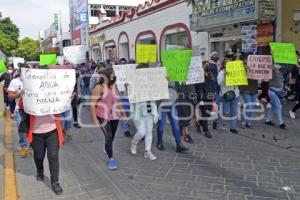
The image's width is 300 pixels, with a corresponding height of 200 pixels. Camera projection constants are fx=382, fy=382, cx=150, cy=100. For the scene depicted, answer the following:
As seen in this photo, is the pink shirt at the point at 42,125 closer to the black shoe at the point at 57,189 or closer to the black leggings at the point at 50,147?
the black leggings at the point at 50,147

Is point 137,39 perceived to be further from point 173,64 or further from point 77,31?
point 77,31

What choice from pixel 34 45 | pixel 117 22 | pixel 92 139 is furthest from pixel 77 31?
pixel 34 45

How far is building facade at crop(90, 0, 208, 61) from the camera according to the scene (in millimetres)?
16984

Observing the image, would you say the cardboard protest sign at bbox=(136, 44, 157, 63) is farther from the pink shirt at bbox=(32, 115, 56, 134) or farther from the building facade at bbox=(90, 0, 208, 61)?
the pink shirt at bbox=(32, 115, 56, 134)

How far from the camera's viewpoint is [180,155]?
6.49m

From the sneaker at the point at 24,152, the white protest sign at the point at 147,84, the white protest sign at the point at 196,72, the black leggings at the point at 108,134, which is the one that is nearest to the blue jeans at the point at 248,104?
the white protest sign at the point at 196,72

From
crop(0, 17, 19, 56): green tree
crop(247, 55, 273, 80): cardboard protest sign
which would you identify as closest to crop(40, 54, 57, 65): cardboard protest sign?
crop(247, 55, 273, 80): cardboard protest sign

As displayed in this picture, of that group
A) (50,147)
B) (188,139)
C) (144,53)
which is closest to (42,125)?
(50,147)

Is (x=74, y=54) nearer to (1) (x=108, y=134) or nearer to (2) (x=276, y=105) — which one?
(2) (x=276, y=105)

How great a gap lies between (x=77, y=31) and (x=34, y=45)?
4817 cm

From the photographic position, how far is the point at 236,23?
13070mm

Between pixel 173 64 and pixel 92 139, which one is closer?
pixel 173 64

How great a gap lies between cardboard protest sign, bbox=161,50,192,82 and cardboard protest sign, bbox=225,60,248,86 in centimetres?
152

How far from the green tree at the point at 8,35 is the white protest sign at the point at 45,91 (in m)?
46.8
